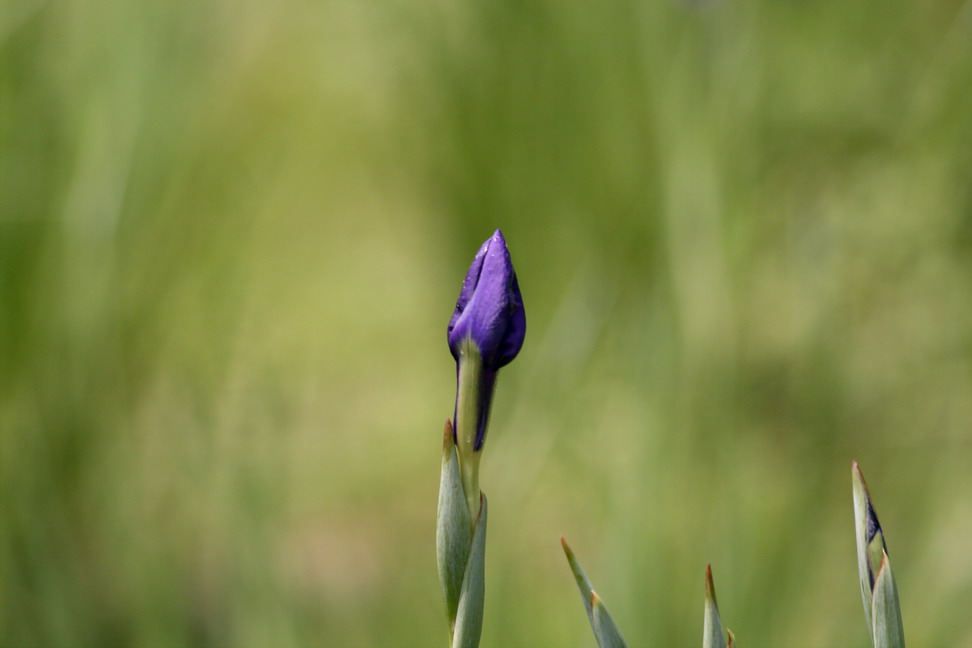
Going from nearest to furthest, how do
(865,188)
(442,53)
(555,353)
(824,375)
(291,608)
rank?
(291,608) → (824,375) → (555,353) → (865,188) → (442,53)

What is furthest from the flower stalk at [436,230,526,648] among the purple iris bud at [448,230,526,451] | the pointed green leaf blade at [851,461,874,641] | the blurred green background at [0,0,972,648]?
the blurred green background at [0,0,972,648]

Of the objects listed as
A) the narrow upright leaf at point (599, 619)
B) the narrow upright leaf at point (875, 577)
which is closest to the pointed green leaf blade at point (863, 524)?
the narrow upright leaf at point (875, 577)

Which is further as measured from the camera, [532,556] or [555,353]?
[532,556]

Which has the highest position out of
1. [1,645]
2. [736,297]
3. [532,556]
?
[736,297]

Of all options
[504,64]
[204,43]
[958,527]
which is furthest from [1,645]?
[958,527]

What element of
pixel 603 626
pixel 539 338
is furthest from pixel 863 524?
pixel 539 338

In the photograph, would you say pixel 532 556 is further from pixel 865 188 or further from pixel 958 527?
pixel 865 188
